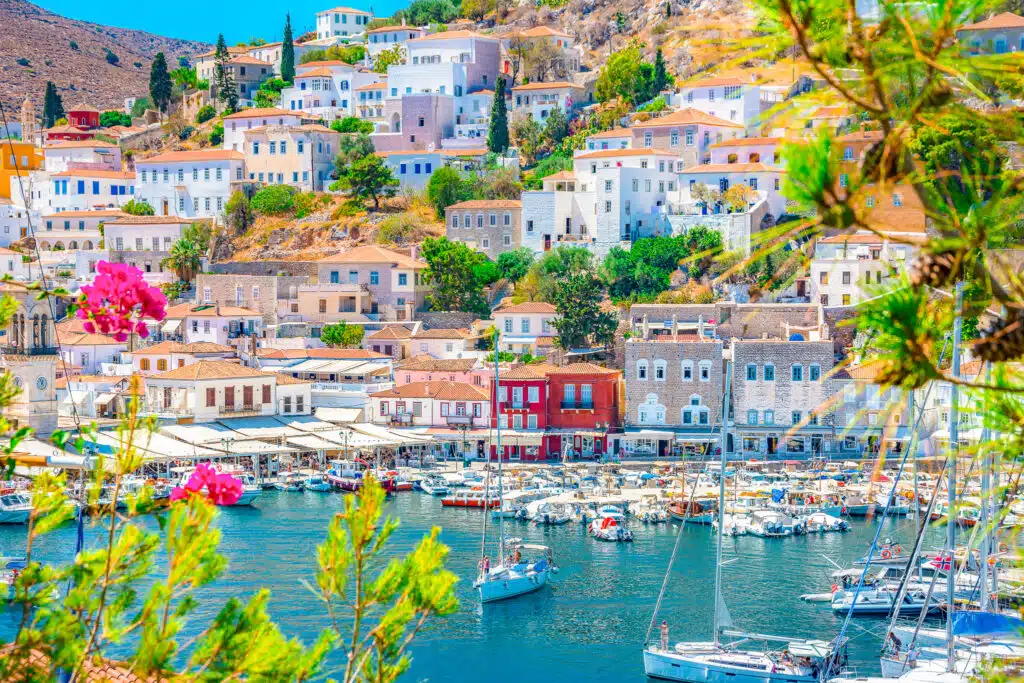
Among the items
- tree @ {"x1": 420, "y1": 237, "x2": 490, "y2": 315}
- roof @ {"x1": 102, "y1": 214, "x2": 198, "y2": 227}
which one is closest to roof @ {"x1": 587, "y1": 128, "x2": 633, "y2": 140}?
tree @ {"x1": 420, "y1": 237, "x2": 490, "y2": 315}

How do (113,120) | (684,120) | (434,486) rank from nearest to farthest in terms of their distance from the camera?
Result: (434,486)
(684,120)
(113,120)

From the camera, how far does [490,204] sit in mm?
62906

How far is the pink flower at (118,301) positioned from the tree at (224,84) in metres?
78.1

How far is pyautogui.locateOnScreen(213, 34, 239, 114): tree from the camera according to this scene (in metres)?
83.4

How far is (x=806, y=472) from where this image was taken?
45000mm

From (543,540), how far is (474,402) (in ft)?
40.5

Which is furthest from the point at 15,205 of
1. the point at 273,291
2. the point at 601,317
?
the point at 601,317

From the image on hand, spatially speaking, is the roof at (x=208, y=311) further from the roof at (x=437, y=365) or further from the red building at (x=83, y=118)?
A: the red building at (x=83, y=118)

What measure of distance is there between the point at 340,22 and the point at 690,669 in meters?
72.1

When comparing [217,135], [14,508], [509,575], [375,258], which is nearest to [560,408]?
[375,258]

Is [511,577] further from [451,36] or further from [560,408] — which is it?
[451,36]

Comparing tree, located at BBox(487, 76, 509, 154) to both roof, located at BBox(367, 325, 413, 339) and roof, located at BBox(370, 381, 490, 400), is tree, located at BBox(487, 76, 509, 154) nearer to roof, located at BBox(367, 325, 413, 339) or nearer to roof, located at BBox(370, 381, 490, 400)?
roof, located at BBox(367, 325, 413, 339)

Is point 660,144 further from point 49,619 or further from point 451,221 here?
point 49,619

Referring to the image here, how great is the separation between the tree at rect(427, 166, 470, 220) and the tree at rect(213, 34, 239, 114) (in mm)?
20072
